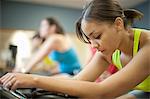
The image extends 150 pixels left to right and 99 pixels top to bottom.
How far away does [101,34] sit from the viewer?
0.79m

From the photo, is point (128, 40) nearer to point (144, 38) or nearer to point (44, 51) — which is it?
point (144, 38)

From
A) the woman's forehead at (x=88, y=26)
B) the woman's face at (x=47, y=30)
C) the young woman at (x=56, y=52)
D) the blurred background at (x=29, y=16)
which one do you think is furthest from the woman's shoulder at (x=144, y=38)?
the blurred background at (x=29, y=16)

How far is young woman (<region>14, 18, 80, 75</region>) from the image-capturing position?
2023 mm

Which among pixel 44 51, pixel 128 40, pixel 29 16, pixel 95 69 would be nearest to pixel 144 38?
pixel 128 40

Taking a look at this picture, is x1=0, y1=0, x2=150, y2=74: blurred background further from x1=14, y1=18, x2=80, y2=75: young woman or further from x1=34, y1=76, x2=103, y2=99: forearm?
x1=34, y1=76, x2=103, y2=99: forearm

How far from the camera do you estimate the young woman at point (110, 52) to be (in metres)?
0.67

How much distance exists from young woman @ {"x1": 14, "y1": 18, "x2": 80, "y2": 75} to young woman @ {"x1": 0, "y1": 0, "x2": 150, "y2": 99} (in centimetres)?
113

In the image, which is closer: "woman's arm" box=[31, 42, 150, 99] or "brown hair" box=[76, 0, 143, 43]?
"woman's arm" box=[31, 42, 150, 99]

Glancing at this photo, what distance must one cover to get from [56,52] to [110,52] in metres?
1.31

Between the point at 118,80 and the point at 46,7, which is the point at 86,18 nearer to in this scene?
the point at 118,80

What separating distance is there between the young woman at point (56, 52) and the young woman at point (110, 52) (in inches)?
44.6

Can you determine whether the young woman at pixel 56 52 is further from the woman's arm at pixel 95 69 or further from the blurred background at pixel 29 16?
the blurred background at pixel 29 16

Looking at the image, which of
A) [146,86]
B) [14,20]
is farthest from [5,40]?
[146,86]

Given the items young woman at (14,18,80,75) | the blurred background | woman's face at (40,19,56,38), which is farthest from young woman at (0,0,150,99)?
the blurred background
